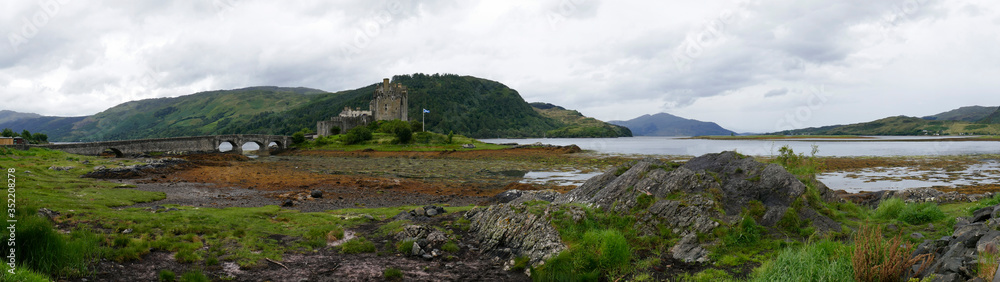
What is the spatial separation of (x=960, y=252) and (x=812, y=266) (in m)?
1.96

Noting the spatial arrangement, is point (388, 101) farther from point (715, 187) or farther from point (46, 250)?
point (46, 250)

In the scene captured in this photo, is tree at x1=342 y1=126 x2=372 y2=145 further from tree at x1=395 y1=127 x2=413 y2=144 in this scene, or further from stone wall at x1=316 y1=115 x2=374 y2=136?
stone wall at x1=316 y1=115 x2=374 y2=136

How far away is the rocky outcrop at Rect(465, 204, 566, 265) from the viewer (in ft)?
39.2

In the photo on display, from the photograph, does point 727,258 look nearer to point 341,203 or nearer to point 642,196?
point 642,196

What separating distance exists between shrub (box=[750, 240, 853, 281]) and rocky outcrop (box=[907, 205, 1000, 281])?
0.97 meters

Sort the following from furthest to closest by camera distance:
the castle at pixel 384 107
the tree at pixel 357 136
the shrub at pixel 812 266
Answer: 1. the castle at pixel 384 107
2. the tree at pixel 357 136
3. the shrub at pixel 812 266

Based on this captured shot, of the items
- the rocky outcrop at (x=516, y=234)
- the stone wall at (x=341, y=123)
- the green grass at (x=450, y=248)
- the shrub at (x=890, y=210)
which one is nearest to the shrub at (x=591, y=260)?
the rocky outcrop at (x=516, y=234)

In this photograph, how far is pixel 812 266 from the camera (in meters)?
7.84

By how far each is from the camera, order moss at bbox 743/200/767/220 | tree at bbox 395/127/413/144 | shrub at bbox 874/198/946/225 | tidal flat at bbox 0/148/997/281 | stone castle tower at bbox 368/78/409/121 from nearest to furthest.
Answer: tidal flat at bbox 0/148/997/281
moss at bbox 743/200/767/220
shrub at bbox 874/198/946/225
tree at bbox 395/127/413/144
stone castle tower at bbox 368/78/409/121

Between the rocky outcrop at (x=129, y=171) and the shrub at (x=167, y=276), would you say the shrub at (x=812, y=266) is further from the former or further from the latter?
the rocky outcrop at (x=129, y=171)

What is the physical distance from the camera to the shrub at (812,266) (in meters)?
7.69

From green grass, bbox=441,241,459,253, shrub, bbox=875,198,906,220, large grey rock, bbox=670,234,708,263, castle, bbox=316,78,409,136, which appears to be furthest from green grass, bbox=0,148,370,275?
castle, bbox=316,78,409,136

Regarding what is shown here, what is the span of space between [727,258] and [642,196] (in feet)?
11.1

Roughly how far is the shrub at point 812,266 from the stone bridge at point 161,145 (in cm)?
7423
